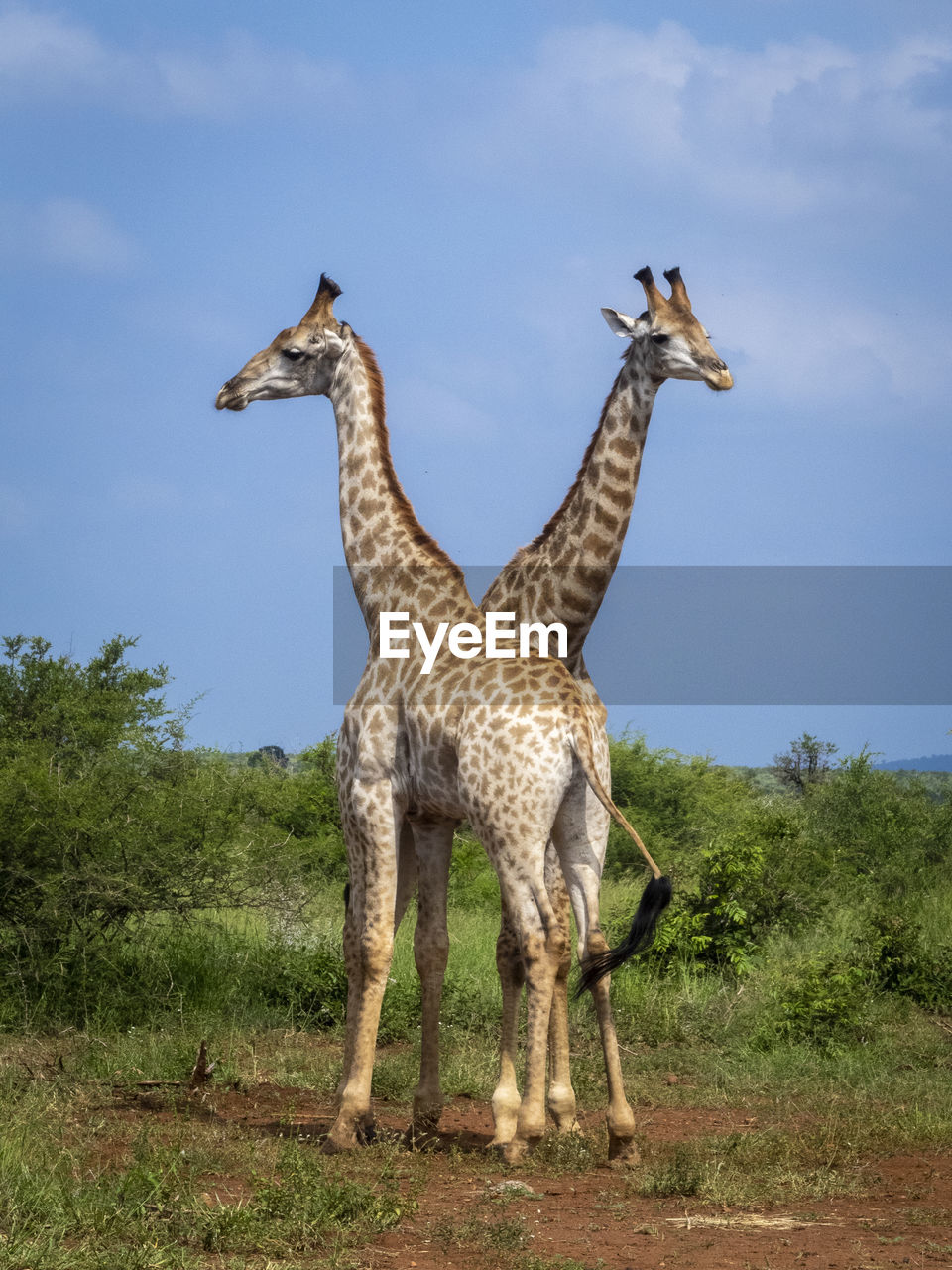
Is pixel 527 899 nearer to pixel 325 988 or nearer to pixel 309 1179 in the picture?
pixel 309 1179

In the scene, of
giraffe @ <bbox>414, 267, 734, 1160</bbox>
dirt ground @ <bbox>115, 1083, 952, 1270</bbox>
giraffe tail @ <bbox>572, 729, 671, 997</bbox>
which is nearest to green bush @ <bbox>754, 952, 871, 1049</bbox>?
dirt ground @ <bbox>115, 1083, 952, 1270</bbox>

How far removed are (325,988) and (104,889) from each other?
177 cm

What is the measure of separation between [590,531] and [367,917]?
94.7 inches

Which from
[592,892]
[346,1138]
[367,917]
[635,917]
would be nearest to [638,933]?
[635,917]

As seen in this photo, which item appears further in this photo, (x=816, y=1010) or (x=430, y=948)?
(x=816, y=1010)

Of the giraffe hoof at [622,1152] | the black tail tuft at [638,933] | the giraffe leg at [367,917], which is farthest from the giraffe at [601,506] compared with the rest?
the giraffe hoof at [622,1152]

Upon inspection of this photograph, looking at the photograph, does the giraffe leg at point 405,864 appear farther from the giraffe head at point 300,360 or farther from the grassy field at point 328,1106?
the giraffe head at point 300,360

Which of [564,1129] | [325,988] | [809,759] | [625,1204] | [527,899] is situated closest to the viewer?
[625,1204]

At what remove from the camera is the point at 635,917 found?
630 cm

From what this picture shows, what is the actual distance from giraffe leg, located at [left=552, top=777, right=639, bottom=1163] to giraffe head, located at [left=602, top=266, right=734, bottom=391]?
2427 millimetres

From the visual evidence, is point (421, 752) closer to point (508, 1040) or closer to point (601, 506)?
point (508, 1040)

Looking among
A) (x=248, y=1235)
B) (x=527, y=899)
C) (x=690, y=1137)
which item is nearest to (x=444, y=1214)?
(x=248, y=1235)

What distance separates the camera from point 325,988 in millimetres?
10414

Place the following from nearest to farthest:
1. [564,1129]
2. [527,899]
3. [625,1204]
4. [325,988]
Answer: [625,1204] < [527,899] < [564,1129] < [325,988]
